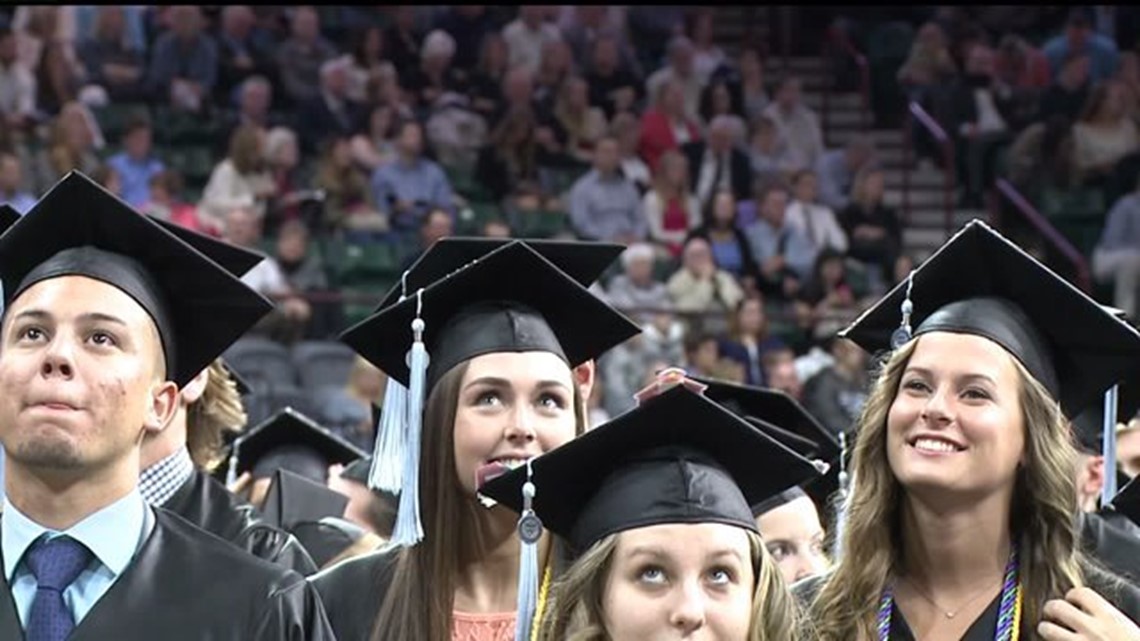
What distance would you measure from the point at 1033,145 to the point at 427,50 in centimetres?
388

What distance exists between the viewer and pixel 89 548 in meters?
3.60

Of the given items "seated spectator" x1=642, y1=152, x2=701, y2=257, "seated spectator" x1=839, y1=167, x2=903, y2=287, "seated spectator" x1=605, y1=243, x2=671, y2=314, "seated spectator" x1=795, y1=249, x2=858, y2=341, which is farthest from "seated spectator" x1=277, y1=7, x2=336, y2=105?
"seated spectator" x1=839, y1=167, x2=903, y2=287

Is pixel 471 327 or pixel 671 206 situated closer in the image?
pixel 471 327

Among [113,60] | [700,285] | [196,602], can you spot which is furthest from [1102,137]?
[196,602]

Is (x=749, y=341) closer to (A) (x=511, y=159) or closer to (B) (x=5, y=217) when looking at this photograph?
(A) (x=511, y=159)

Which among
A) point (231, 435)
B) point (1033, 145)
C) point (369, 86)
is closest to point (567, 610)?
point (231, 435)

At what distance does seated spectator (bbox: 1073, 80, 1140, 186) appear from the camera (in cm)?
1460

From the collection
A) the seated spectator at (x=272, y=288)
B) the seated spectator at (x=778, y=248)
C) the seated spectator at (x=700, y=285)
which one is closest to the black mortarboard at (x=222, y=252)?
the seated spectator at (x=272, y=288)

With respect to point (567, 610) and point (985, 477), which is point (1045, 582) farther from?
point (567, 610)

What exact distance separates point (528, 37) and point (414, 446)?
10.7 m

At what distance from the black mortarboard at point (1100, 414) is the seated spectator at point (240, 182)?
7098 mm

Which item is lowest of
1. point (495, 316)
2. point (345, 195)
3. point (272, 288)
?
point (495, 316)

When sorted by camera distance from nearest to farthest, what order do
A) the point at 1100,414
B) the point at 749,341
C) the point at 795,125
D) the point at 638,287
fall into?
1. the point at 1100,414
2. the point at 749,341
3. the point at 638,287
4. the point at 795,125

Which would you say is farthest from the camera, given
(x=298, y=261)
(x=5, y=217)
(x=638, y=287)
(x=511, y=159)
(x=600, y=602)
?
(x=511, y=159)
